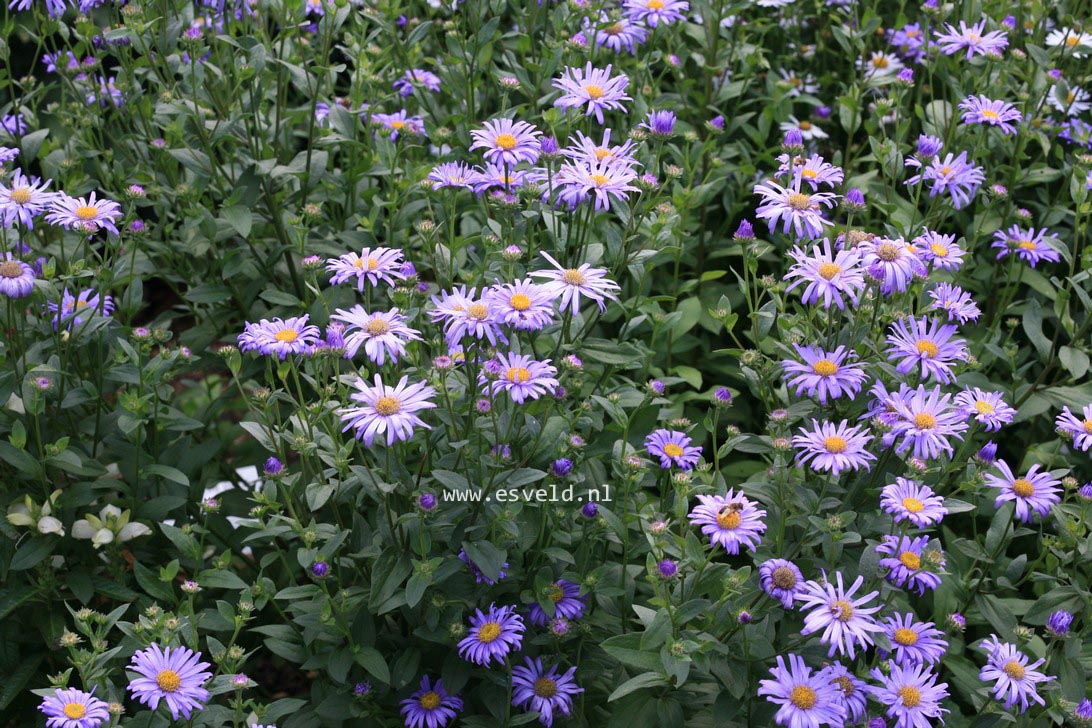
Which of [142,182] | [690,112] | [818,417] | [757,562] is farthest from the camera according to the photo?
[690,112]

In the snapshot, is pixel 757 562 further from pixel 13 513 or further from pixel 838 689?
pixel 13 513

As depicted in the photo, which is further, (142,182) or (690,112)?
(690,112)

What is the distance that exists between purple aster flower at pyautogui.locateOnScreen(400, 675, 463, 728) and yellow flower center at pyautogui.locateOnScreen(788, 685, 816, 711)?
86cm

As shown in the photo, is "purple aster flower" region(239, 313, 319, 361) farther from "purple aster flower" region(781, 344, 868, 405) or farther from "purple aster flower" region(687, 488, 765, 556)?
"purple aster flower" region(781, 344, 868, 405)

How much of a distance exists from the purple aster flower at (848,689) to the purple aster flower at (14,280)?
211cm

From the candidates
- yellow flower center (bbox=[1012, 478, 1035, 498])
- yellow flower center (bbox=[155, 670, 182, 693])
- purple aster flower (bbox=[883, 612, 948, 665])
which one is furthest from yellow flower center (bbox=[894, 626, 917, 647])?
yellow flower center (bbox=[155, 670, 182, 693])

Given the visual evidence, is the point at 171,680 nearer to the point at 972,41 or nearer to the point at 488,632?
the point at 488,632

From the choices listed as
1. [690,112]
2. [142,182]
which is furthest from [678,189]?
[142,182]

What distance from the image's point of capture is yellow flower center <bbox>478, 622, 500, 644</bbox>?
8.39 ft

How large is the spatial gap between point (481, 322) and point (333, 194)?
56.2 inches

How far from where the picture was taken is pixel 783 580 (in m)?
2.30

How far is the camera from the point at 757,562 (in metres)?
2.50

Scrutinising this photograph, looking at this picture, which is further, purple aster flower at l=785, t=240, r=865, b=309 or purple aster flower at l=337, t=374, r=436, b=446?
purple aster flower at l=785, t=240, r=865, b=309

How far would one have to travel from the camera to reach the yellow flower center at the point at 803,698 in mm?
2246
